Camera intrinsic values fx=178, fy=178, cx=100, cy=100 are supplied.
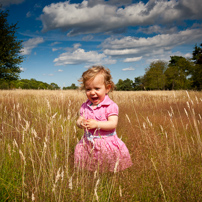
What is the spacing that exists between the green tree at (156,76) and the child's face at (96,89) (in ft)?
140

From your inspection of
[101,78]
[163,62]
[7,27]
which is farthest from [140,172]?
[163,62]

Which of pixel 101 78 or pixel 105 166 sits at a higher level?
pixel 101 78

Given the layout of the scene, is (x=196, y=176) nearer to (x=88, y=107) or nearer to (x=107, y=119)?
(x=107, y=119)

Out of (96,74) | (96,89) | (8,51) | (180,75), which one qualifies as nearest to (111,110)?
(96,89)

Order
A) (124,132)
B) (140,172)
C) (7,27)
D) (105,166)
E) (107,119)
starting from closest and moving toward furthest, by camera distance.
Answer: (140,172) → (105,166) → (107,119) → (124,132) → (7,27)

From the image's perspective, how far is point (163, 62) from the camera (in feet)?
170

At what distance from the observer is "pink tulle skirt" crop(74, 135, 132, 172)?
6.34 feet

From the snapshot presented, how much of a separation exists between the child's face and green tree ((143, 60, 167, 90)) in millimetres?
42756

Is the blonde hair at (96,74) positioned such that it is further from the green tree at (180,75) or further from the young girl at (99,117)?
the green tree at (180,75)

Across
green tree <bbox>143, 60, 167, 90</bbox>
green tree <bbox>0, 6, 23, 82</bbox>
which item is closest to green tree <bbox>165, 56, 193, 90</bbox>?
green tree <bbox>143, 60, 167, 90</bbox>

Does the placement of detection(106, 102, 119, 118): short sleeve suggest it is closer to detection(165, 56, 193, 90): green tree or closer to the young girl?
the young girl

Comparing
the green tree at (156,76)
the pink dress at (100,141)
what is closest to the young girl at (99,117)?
the pink dress at (100,141)

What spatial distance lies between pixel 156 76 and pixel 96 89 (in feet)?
155

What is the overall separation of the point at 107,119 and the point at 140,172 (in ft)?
2.63
